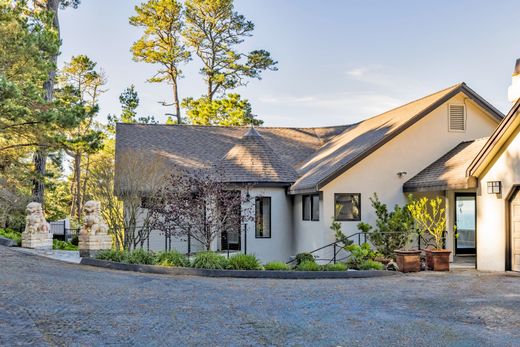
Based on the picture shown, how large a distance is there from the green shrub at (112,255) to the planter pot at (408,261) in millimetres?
7452

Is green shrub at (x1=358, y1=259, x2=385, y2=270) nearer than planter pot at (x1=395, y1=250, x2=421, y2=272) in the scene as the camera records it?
Yes

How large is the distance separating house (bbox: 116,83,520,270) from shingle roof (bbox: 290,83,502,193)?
35 mm

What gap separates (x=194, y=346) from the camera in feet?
19.9

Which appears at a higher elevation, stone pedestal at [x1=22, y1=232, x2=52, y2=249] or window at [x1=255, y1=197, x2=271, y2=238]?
window at [x1=255, y1=197, x2=271, y2=238]

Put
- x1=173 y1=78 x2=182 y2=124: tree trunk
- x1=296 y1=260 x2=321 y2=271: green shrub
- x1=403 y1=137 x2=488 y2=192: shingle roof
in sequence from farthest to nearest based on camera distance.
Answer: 1. x1=173 y1=78 x2=182 y2=124: tree trunk
2. x1=403 y1=137 x2=488 y2=192: shingle roof
3. x1=296 y1=260 x2=321 y2=271: green shrub

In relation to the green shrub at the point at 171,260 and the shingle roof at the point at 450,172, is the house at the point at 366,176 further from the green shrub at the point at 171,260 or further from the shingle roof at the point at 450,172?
the green shrub at the point at 171,260

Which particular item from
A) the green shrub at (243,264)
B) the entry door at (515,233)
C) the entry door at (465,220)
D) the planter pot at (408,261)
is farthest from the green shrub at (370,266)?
the entry door at (465,220)

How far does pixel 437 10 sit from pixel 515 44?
166 inches

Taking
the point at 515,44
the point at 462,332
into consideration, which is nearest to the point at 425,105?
the point at 515,44

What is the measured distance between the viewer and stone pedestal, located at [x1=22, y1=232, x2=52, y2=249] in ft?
57.2

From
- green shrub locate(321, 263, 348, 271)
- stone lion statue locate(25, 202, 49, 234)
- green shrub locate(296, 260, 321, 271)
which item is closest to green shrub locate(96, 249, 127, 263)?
stone lion statue locate(25, 202, 49, 234)

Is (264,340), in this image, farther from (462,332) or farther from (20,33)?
(20,33)

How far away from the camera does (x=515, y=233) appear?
41.9 feet

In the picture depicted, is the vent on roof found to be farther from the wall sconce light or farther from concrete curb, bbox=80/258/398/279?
concrete curb, bbox=80/258/398/279
